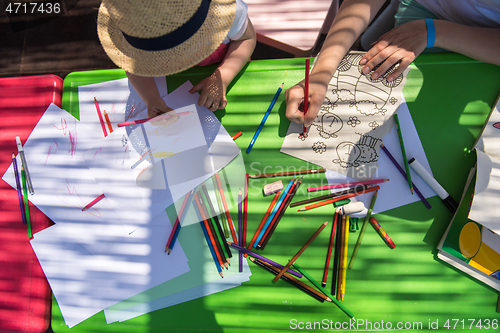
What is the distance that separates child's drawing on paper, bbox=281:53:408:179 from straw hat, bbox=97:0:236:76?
1.22 ft

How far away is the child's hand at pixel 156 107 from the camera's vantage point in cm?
90

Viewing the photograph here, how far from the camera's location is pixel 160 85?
3.09 feet

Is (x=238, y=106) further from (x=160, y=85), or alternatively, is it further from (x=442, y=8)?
(x=442, y=8)

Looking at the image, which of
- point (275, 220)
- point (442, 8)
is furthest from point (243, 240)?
point (442, 8)

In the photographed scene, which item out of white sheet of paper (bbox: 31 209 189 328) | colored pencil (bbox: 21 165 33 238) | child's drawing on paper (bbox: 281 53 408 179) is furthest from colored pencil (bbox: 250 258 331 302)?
colored pencil (bbox: 21 165 33 238)

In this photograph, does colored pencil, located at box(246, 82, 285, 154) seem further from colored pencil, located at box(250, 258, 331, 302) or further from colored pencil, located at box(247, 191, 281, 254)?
colored pencil, located at box(250, 258, 331, 302)

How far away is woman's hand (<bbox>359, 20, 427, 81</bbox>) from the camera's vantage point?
857 millimetres

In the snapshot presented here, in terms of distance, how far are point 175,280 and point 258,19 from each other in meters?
1.02

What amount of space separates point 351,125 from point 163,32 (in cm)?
60

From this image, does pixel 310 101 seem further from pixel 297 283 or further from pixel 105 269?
pixel 105 269

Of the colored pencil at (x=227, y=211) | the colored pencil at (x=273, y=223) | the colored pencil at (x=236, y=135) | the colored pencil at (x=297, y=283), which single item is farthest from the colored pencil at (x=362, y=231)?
the colored pencil at (x=236, y=135)

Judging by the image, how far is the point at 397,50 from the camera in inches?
33.9

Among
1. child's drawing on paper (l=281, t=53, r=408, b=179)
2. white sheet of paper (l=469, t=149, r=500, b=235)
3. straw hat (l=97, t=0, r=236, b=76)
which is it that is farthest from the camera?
child's drawing on paper (l=281, t=53, r=408, b=179)

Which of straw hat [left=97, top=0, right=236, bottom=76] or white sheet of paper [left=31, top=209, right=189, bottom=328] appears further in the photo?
white sheet of paper [left=31, top=209, right=189, bottom=328]
